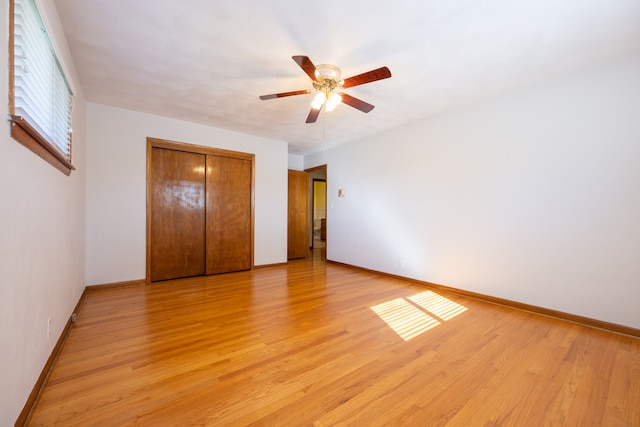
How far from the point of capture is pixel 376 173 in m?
4.59

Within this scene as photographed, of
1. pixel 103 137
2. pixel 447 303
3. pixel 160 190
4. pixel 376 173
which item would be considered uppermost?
pixel 103 137

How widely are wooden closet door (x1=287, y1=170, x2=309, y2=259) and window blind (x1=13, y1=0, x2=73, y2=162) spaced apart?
4.04m

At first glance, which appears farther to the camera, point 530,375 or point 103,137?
point 103,137

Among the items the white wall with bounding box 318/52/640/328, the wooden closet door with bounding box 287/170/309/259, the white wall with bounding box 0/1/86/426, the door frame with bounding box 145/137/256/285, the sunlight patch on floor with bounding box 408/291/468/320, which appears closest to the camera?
the white wall with bounding box 0/1/86/426

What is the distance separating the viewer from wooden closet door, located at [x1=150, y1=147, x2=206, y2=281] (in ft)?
12.8

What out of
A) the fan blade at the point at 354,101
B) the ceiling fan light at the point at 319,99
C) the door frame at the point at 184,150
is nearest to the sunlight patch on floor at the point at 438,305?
the fan blade at the point at 354,101

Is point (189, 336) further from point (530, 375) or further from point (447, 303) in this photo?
point (447, 303)

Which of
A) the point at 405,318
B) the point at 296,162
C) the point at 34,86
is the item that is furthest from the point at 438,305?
the point at 296,162

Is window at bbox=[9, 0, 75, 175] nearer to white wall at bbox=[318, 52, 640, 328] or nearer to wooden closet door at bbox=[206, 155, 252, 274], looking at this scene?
wooden closet door at bbox=[206, 155, 252, 274]

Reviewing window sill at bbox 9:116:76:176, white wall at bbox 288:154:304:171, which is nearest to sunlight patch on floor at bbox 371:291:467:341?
window sill at bbox 9:116:76:176

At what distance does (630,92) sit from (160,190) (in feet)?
18.1

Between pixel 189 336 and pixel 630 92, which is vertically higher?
pixel 630 92

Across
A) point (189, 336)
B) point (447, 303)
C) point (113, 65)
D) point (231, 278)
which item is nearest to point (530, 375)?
point (447, 303)

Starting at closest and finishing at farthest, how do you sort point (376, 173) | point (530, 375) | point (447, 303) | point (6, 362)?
point (6, 362) → point (530, 375) → point (447, 303) → point (376, 173)
